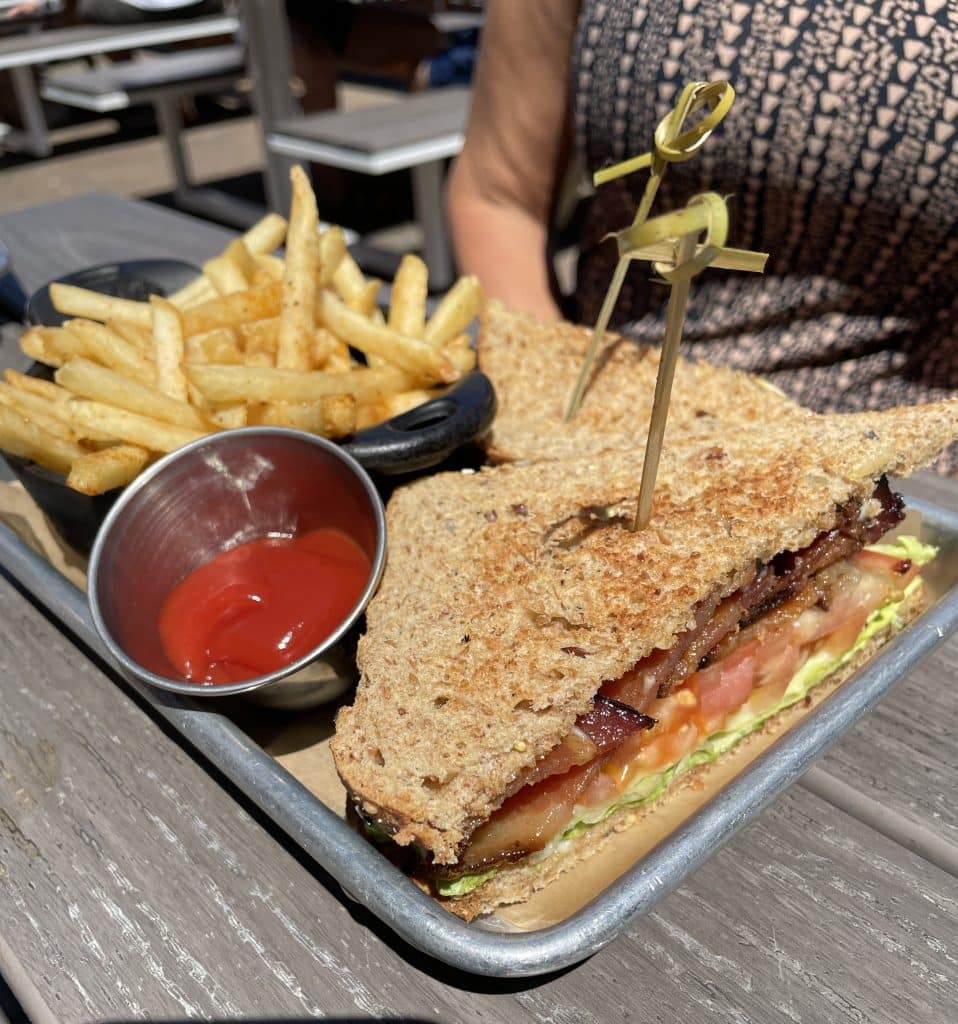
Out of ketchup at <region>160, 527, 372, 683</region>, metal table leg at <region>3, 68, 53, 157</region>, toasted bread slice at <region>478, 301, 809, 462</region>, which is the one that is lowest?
metal table leg at <region>3, 68, 53, 157</region>

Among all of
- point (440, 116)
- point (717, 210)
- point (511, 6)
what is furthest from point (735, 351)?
point (440, 116)

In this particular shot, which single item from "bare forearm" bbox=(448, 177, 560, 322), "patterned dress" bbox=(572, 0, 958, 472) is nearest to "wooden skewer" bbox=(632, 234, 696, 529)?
"patterned dress" bbox=(572, 0, 958, 472)

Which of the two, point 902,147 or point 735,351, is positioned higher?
point 902,147

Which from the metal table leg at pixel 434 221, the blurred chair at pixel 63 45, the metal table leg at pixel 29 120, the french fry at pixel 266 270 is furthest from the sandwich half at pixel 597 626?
the metal table leg at pixel 29 120

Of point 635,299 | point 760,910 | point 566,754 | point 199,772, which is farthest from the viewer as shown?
point 635,299

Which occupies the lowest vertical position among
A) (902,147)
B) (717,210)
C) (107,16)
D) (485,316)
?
(107,16)

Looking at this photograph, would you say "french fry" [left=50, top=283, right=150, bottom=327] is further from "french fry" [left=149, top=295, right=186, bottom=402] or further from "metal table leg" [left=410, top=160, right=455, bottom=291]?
"metal table leg" [left=410, top=160, right=455, bottom=291]

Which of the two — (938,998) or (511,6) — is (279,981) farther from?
(511,6)
